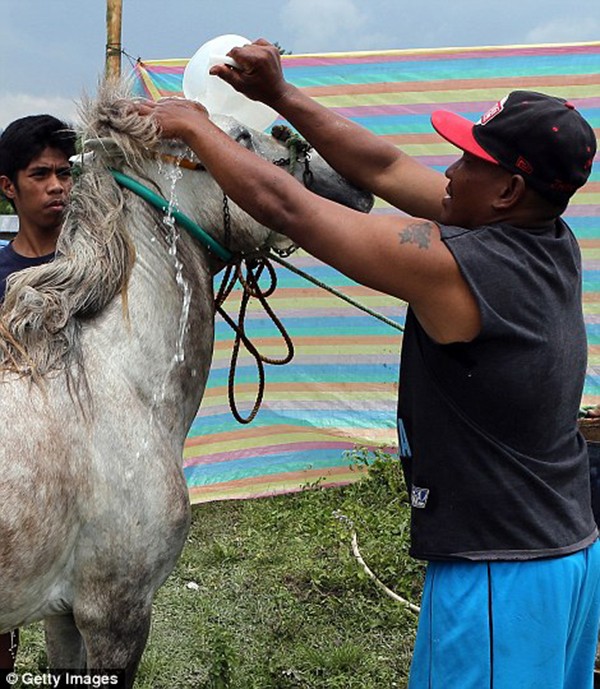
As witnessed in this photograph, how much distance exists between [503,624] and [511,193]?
2.94 ft

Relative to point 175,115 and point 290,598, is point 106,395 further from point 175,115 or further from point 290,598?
point 290,598

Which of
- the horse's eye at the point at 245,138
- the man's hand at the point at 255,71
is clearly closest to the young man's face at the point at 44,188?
the horse's eye at the point at 245,138

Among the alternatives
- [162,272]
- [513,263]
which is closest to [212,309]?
[162,272]

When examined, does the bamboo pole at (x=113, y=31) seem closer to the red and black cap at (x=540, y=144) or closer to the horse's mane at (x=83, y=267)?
the horse's mane at (x=83, y=267)

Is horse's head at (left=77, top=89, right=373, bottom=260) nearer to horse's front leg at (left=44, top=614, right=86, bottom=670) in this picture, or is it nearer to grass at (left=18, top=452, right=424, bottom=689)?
horse's front leg at (left=44, top=614, right=86, bottom=670)

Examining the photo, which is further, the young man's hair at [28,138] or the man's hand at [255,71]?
the young man's hair at [28,138]

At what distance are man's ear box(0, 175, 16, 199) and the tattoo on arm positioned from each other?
1792 mm

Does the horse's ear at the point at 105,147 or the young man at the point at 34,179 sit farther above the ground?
the horse's ear at the point at 105,147

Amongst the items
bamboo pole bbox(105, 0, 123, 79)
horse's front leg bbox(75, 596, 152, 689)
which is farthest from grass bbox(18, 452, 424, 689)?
bamboo pole bbox(105, 0, 123, 79)

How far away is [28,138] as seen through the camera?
108 inches

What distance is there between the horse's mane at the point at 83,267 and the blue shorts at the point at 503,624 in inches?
43.0

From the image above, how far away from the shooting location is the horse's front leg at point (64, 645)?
231 cm

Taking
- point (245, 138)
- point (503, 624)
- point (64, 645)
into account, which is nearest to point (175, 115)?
point (245, 138)

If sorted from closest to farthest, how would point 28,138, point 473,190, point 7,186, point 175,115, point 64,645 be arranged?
point 473,190 → point 175,115 → point 64,645 → point 28,138 → point 7,186
